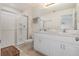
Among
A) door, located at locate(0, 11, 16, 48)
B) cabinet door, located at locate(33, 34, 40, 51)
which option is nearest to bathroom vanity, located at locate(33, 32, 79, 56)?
cabinet door, located at locate(33, 34, 40, 51)

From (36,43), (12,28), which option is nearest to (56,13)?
(36,43)

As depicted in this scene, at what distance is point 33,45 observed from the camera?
1508 millimetres

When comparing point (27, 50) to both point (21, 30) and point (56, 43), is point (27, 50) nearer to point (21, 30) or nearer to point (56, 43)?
point (21, 30)

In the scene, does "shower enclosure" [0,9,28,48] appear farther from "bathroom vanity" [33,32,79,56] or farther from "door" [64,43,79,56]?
"door" [64,43,79,56]

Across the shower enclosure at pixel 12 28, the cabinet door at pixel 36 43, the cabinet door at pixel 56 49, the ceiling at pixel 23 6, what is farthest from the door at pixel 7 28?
the cabinet door at pixel 56 49

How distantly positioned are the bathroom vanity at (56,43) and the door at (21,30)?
149 millimetres

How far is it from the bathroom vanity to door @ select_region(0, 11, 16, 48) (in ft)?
1.04

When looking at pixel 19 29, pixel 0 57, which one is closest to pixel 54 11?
A: pixel 19 29

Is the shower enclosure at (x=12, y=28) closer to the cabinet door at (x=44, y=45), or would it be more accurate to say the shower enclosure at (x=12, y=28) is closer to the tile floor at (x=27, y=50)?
the tile floor at (x=27, y=50)

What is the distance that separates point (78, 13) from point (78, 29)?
204mm

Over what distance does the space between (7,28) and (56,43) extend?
0.69 m

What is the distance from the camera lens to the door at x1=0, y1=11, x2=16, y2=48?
140cm

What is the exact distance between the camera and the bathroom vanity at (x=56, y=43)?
52.1 inches

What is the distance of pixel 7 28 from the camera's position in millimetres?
1419
